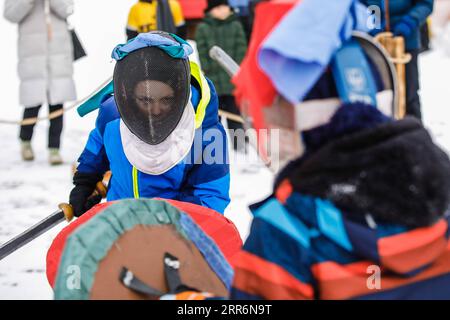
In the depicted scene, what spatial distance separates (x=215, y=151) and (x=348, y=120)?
57.3 inches

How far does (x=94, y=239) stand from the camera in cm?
147

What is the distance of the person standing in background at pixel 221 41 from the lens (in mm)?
6086

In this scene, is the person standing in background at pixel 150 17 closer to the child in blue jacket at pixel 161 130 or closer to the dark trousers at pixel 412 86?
the dark trousers at pixel 412 86

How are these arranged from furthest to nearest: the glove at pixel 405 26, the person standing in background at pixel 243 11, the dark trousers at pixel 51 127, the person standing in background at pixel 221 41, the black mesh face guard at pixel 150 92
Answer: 1. the person standing in background at pixel 243 11
2. the person standing in background at pixel 221 41
3. the dark trousers at pixel 51 127
4. the glove at pixel 405 26
5. the black mesh face guard at pixel 150 92

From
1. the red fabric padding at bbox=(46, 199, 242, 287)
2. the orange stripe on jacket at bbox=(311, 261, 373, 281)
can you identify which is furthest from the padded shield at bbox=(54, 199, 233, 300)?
the orange stripe on jacket at bbox=(311, 261, 373, 281)

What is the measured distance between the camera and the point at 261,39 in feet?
4.40

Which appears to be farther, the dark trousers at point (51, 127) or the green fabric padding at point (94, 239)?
the dark trousers at point (51, 127)

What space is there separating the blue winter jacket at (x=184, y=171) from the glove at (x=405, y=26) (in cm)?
217

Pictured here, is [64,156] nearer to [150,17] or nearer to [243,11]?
[150,17]

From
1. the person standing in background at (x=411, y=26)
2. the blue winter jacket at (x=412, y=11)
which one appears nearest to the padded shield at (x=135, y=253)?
the person standing in background at (x=411, y=26)

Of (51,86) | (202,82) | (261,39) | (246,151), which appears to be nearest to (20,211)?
(51,86)

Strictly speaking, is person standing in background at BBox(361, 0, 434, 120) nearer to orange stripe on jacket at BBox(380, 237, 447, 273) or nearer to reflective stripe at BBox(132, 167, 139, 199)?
reflective stripe at BBox(132, 167, 139, 199)

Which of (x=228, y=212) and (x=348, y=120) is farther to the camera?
(x=228, y=212)
